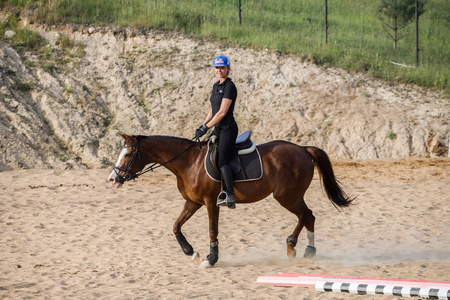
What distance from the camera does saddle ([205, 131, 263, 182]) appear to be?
9.07 metres

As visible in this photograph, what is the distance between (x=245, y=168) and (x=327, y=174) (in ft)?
5.27

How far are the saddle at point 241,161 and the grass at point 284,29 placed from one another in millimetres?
13185

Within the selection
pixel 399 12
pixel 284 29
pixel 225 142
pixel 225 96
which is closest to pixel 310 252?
pixel 225 142

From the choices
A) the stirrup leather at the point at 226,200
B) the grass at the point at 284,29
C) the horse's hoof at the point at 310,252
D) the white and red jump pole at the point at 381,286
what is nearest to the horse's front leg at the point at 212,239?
the stirrup leather at the point at 226,200

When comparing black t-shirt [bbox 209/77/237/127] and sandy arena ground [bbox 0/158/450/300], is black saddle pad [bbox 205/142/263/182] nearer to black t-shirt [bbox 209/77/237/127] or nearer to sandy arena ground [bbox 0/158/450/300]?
black t-shirt [bbox 209/77/237/127]

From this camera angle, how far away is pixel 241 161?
9258 mm

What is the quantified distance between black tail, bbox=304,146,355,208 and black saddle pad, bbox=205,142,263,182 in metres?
1.10

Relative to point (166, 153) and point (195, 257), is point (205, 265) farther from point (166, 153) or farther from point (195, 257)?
point (166, 153)

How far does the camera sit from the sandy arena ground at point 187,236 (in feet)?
26.8

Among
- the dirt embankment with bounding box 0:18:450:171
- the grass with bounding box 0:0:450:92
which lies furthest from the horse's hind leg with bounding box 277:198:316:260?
the grass with bounding box 0:0:450:92

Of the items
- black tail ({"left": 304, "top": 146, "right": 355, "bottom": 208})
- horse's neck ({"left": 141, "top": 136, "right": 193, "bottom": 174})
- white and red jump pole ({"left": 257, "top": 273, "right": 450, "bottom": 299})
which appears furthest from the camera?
black tail ({"left": 304, "top": 146, "right": 355, "bottom": 208})

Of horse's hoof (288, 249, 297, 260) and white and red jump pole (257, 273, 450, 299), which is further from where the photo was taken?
horse's hoof (288, 249, 297, 260)

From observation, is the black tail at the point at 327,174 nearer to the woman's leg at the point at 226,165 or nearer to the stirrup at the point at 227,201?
the woman's leg at the point at 226,165

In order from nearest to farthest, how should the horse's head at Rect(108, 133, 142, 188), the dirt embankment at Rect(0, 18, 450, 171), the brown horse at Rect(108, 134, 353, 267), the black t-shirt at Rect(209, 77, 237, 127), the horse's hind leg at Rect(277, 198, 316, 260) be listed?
the horse's head at Rect(108, 133, 142, 188) → the black t-shirt at Rect(209, 77, 237, 127) → the brown horse at Rect(108, 134, 353, 267) → the horse's hind leg at Rect(277, 198, 316, 260) → the dirt embankment at Rect(0, 18, 450, 171)
